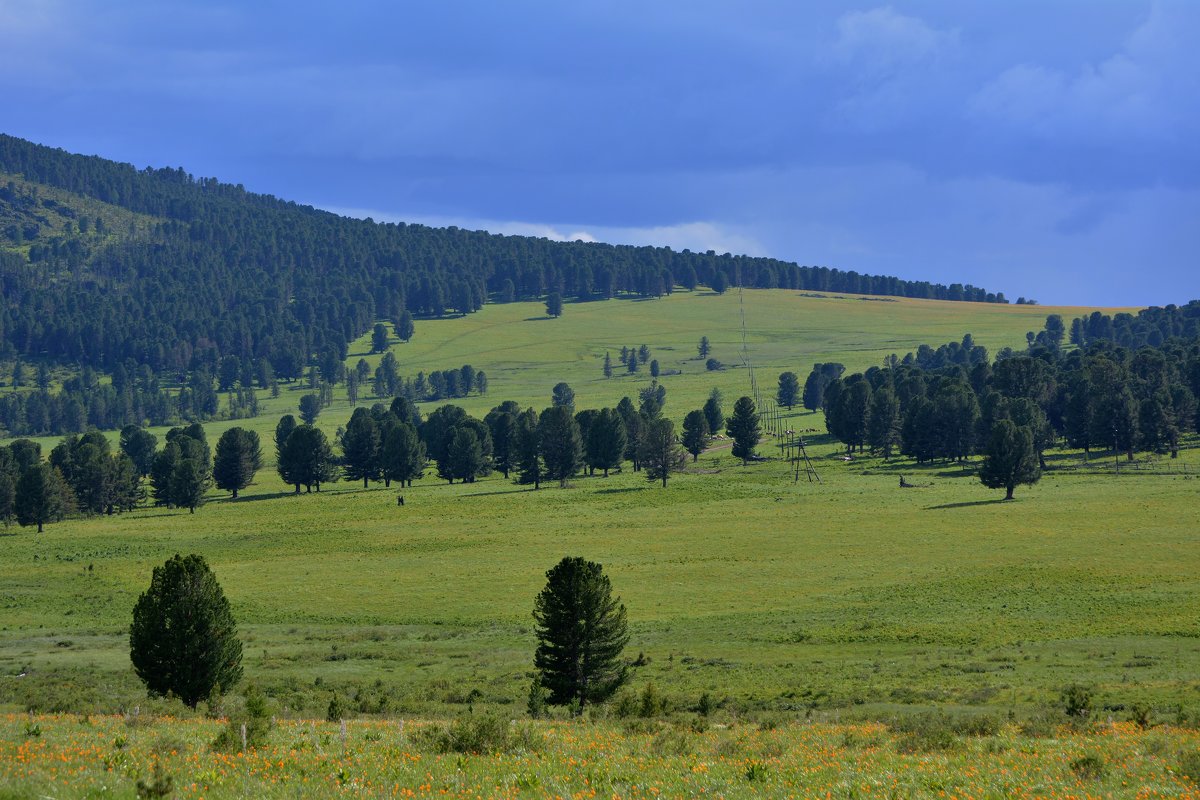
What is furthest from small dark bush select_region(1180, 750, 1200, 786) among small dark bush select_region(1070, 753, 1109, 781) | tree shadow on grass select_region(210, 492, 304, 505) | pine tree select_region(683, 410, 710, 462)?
pine tree select_region(683, 410, 710, 462)

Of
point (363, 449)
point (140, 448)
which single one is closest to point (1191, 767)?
point (363, 449)

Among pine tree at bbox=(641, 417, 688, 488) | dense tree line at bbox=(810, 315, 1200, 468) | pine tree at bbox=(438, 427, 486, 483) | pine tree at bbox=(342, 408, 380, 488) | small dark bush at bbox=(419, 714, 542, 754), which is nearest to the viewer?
small dark bush at bbox=(419, 714, 542, 754)

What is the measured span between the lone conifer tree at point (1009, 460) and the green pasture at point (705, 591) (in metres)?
2.52

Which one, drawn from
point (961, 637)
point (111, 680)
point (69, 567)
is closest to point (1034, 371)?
point (961, 637)

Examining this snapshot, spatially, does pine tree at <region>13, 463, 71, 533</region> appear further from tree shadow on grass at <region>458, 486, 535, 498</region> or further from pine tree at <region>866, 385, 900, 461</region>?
pine tree at <region>866, 385, 900, 461</region>

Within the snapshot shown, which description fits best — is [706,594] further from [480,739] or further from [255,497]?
[255,497]

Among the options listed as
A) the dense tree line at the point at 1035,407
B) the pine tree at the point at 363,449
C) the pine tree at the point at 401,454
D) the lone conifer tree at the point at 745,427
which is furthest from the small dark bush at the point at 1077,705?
the pine tree at the point at 363,449

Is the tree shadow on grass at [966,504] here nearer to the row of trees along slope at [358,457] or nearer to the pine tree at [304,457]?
the row of trees along slope at [358,457]

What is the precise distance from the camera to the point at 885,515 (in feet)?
326

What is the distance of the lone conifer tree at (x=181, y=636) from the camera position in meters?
37.7

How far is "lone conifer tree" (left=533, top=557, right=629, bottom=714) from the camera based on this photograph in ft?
129

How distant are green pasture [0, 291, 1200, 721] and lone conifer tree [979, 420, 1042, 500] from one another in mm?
2525

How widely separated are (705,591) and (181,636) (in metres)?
40.4

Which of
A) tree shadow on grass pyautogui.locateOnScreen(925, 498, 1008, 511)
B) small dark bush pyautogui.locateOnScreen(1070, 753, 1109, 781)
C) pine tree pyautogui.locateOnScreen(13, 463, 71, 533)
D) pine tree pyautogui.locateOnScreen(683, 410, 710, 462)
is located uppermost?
pine tree pyautogui.locateOnScreen(683, 410, 710, 462)
